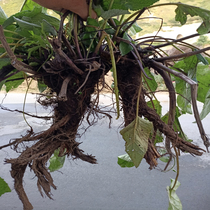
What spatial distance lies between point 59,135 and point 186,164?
0.71m

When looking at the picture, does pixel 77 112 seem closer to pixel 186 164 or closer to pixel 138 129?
pixel 138 129

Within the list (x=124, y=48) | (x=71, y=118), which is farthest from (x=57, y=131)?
(x=124, y=48)

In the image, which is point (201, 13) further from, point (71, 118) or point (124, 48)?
point (71, 118)

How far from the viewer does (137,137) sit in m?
0.21

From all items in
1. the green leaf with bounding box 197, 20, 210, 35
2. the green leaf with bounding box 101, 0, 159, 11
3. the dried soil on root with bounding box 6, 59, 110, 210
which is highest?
the green leaf with bounding box 101, 0, 159, 11

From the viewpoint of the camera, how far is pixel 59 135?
26cm

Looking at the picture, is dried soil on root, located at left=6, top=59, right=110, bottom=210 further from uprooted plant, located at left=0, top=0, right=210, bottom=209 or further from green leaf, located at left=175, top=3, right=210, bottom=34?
green leaf, located at left=175, top=3, right=210, bottom=34

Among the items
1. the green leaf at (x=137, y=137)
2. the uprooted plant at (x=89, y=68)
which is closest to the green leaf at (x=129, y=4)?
the uprooted plant at (x=89, y=68)

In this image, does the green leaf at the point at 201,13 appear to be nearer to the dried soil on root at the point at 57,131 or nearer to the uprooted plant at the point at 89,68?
the uprooted plant at the point at 89,68

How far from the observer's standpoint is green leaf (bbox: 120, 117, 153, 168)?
200mm

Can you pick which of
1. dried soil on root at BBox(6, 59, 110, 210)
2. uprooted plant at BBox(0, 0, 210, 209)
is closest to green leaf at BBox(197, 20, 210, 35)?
uprooted plant at BBox(0, 0, 210, 209)

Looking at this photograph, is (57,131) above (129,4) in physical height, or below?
below

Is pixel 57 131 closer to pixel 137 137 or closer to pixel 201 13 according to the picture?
pixel 137 137

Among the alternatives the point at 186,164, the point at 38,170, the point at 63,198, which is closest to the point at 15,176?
the point at 38,170
